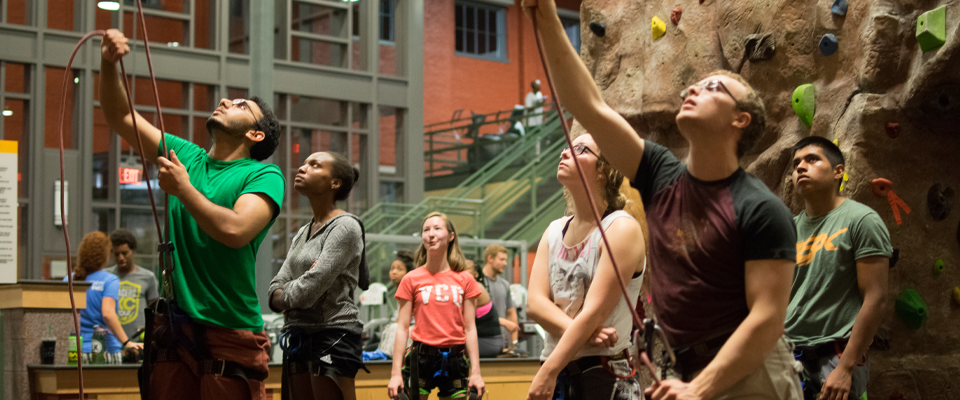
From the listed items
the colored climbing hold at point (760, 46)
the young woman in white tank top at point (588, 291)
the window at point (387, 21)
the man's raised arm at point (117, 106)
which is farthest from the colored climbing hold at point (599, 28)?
the window at point (387, 21)

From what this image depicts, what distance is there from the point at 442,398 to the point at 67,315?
2.58 metres

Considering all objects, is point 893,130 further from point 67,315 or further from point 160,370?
point 67,315

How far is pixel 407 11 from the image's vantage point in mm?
15656

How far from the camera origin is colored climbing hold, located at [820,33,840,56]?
474 centimetres

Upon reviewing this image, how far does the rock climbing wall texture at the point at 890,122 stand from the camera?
4.37 metres

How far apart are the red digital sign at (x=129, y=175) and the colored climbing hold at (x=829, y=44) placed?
1055 centimetres

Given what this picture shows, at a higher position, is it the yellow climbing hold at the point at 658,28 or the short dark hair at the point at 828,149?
the yellow climbing hold at the point at 658,28

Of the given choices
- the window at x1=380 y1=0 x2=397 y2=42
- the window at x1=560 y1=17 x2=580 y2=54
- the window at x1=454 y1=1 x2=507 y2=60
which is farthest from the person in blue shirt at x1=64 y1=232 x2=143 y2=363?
the window at x1=560 y1=17 x2=580 y2=54

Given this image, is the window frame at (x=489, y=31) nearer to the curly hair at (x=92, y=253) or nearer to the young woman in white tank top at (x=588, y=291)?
the curly hair at (x=92, y=253)

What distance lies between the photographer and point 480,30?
69.6 ft

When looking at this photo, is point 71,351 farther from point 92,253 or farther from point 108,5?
point 108,5

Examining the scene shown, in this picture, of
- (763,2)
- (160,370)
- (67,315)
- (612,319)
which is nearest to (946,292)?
(763,2)

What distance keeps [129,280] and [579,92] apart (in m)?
5.46

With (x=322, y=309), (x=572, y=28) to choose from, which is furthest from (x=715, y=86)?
(x=572, y=28)
